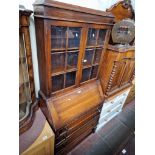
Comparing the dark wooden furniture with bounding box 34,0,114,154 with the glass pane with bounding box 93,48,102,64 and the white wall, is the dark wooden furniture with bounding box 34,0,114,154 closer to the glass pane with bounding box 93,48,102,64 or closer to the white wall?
the glass pane with bounding box 93,48,102,64

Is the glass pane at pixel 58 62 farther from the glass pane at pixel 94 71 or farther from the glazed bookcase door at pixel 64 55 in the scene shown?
the glass pane at pixel 94 71

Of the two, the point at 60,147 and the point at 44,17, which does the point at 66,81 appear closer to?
the point at 44,17

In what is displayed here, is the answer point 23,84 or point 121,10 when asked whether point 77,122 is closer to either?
point 23,84

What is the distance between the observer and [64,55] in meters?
1.18

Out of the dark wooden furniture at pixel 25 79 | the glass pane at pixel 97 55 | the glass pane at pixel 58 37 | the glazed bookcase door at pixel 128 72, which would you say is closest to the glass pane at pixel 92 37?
the glass pane at pixel 97 55

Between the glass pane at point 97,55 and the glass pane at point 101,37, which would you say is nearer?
the glass pane at point 101,37

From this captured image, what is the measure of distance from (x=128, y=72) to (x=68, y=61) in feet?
4.31

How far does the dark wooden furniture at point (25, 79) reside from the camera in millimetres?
893

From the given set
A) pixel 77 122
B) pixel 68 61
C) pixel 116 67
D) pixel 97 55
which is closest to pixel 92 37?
pixel 97 55

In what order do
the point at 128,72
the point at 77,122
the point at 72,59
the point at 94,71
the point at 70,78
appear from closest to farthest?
the point at 72,59 → the point at 70,78 → the point at 77,122 → the point at 94,71 → the point at 128,72

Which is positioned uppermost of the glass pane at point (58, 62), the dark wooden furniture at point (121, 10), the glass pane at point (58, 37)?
the dark wooden furniture at point (121, 10)

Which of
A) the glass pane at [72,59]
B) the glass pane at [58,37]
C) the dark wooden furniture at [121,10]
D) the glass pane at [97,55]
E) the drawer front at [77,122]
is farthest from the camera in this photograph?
the dark wooden furniture at [121,10]

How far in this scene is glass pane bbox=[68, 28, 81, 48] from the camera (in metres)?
1.12

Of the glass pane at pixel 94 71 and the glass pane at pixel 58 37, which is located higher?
the glass pane at pixel 58 37
